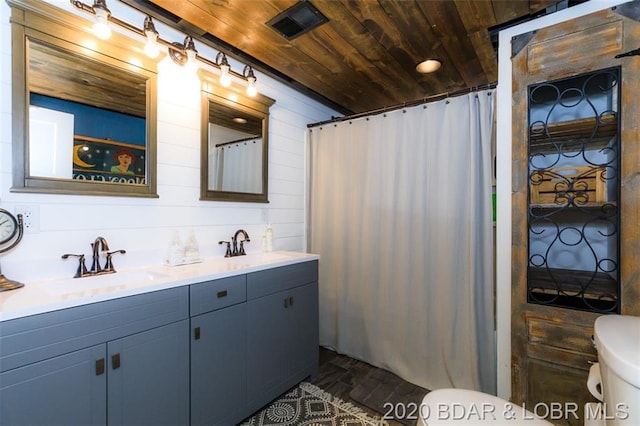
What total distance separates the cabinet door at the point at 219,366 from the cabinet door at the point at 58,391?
0.39m

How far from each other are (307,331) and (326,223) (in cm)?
102

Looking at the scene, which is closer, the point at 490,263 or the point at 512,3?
the point at 512,3

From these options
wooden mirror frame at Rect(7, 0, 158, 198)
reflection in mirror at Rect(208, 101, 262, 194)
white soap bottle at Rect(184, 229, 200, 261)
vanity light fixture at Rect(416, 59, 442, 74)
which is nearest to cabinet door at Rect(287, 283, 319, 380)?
white soap bottle at Rect(184, 229, 200, 261)

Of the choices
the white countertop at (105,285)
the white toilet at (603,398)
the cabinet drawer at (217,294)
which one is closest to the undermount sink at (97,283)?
the white countertop at (105,285)

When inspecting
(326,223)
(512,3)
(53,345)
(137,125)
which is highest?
(512,3)

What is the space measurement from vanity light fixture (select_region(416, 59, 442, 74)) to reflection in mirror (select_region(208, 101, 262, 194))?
1.36 meters

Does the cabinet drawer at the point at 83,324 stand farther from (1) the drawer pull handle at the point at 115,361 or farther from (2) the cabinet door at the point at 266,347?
(2) the cabinet door at the point at 266,347

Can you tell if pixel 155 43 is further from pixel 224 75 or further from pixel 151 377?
pixel 151 377

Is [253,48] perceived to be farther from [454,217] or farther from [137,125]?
[454,217]

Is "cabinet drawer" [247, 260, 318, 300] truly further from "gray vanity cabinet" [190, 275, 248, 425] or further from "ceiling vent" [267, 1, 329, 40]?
"ceiling vent" [267, 1, 329, 40]

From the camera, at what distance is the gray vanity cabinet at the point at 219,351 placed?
1463 millimetres

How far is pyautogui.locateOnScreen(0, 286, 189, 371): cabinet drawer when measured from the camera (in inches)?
37.8

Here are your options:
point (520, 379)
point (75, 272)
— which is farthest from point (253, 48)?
point (520, 379)

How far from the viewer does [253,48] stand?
2039 millimetres
